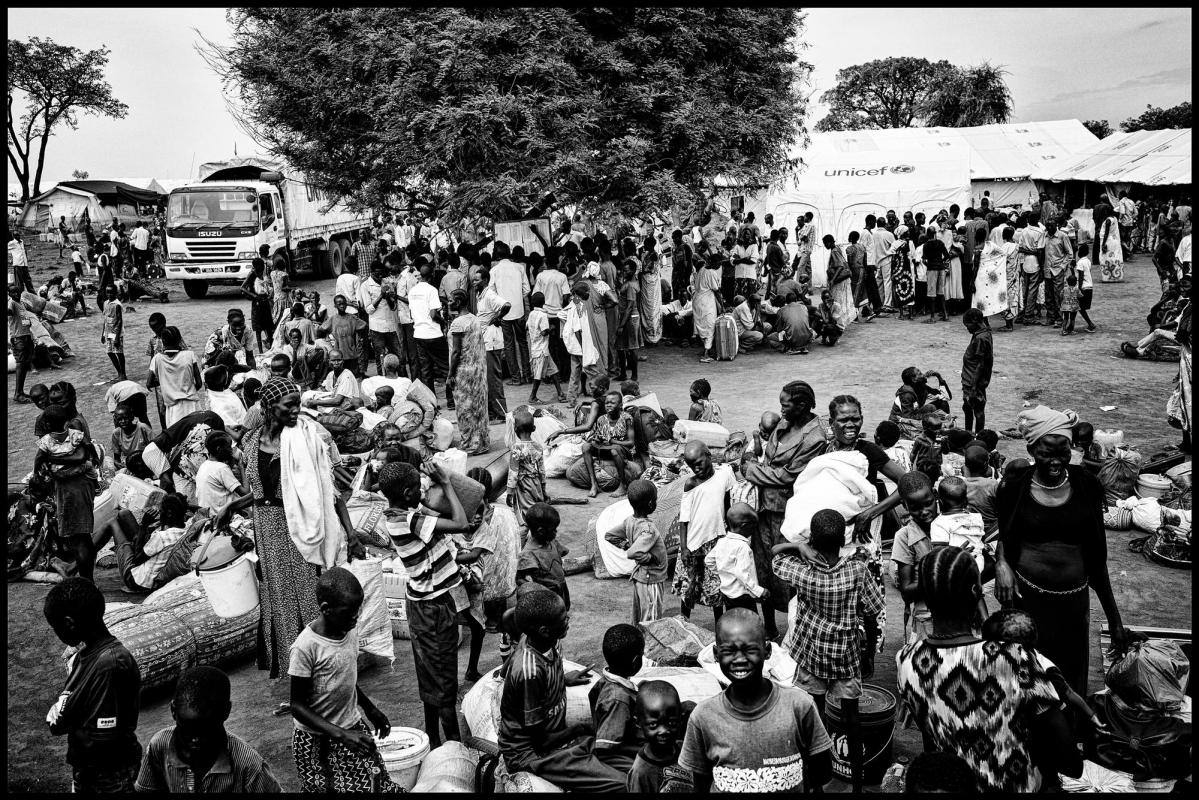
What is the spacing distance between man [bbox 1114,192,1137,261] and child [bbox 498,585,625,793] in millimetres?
21423

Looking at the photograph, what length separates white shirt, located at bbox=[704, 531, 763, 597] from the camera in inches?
211

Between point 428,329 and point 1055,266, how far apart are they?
9505 millimetres

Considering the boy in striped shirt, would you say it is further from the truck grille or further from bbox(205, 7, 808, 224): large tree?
the truck grille

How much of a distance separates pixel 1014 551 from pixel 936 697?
148 cm

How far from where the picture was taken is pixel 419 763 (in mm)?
4402

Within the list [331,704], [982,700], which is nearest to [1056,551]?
[982,700]

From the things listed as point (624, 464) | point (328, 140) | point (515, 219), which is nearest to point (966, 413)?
point (624, 464)

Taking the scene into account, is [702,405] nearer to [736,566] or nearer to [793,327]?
[736,566]

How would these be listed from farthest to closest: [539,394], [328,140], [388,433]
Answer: [328,140] → [539,394] → [388,433]

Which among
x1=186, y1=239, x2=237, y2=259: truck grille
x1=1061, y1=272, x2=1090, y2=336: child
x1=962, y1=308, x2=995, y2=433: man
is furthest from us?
x1=186, y1=239, x2=237, y2=259: truck grille

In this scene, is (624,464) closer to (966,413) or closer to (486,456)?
(486,456)

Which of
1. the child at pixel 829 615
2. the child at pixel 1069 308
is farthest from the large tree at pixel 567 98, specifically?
the child at pixel 829 615

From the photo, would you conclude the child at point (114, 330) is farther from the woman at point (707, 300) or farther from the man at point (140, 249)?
the man at point (140, 249)

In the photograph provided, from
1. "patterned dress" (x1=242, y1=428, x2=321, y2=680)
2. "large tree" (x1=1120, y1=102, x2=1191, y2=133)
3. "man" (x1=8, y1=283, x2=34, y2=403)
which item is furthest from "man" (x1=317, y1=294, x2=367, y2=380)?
"large tree" (x1=1120, y1=102, x2=1191, y2=133)
